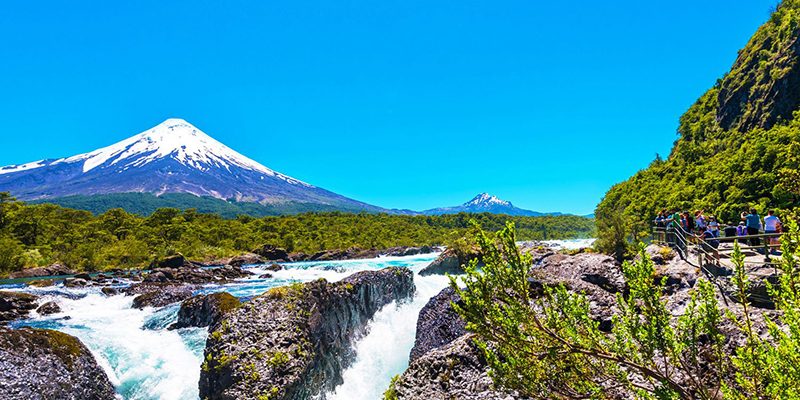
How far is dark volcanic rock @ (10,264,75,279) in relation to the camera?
33.3 meters

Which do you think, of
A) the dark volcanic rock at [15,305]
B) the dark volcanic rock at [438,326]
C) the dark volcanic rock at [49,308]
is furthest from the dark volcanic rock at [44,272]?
the dark volcanic rock at [438,326]

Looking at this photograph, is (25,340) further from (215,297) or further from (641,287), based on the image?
(641,287)

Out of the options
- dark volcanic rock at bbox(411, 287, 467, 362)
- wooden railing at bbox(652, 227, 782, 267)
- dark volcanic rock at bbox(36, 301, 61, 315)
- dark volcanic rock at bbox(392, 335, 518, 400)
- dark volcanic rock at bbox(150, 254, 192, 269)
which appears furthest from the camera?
dark volcanic rock at bbox(150, 254, 192, 269)

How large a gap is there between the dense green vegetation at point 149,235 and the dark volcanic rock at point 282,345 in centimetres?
1900

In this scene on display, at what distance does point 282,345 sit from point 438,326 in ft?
13.9

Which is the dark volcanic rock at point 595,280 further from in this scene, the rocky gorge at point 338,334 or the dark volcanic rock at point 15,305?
the dark volcanic rock at point 15,305

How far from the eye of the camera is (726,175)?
102 feet

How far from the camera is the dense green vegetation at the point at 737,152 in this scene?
81.5ft

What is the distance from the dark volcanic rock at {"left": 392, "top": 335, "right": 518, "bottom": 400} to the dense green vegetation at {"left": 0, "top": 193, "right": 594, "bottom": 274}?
71.2 ft

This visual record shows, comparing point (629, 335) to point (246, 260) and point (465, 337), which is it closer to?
point (465, 337)

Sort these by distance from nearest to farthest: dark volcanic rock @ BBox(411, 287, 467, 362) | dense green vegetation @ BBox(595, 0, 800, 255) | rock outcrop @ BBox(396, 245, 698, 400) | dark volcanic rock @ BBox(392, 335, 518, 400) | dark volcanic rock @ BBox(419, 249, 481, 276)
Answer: dark volcanic rock @ BBox(392, 335, 518, 400)
rock outcrop @ BBox(396, 245, 698, 400)
dark volcanic rock @ BBox(411, 287, 467, 362)
dense green vegetation @ BBox(595, 0, 800, 255)
dark volcanic rock @ BBox(419, 249, 481, 276)

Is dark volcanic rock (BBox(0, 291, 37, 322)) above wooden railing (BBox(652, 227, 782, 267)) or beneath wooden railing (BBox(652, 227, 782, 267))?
beneath

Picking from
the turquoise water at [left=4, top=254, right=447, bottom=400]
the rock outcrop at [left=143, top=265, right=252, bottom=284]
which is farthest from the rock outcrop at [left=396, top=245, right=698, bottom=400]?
the rock outcrop at [left=143, top=265, right=252, bottom=284]

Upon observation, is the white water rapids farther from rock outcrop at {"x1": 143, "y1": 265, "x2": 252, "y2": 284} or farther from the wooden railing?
rock outcrop at {"x1": 143, "y1": 265, "x2": 252, "y2": 284}
